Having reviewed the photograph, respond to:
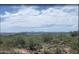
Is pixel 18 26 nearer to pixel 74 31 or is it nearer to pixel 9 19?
pixel 9 19

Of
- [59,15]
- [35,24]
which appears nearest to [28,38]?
[35,24]

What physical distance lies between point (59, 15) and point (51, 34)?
283mm

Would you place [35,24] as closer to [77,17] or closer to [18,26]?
[18,26]

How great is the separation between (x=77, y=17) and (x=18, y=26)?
0.82m

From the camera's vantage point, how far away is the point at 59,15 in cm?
502

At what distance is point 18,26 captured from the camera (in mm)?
5020

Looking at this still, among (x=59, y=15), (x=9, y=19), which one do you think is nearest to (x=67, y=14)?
(x=59, y=15)

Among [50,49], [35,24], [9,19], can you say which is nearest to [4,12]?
[9,19]

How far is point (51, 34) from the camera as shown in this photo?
501 cm
